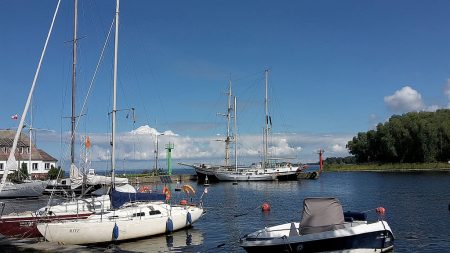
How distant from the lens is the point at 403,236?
30.7 metres

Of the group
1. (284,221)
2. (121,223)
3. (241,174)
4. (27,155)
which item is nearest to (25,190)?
(27,155)

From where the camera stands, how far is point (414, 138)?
15775 centimetres

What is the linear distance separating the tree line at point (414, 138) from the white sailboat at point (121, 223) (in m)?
138

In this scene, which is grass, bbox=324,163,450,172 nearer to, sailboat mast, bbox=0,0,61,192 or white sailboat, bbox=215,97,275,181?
white sailboat, bbox=215,97,275,181

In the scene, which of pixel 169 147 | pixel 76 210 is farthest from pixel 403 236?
pixel 169 147

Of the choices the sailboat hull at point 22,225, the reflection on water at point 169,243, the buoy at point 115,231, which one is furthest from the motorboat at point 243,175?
the sailboat hull at point 22,225

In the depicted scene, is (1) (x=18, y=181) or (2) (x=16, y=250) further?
(1) (x=18, y=181)

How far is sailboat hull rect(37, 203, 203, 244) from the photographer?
26.4 m

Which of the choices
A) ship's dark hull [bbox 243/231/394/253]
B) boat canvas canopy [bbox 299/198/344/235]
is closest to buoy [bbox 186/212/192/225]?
ship's dark hull [bbox 243/231/394/253]

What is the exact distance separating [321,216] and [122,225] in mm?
12065

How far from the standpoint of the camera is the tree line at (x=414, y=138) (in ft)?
503

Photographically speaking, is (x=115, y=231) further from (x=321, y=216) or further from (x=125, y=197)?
(x=321, y=216)

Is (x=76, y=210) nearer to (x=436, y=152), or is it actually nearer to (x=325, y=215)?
(x=325, y=215)

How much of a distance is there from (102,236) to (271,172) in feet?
273
